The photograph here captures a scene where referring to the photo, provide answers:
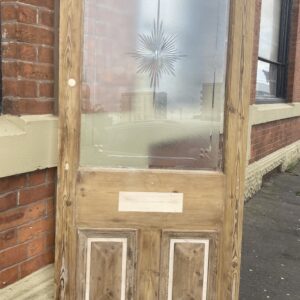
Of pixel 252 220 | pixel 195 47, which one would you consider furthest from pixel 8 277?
pixel 252 220

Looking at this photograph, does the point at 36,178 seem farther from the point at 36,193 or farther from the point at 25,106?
the point at 25,106

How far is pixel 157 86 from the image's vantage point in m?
2.69

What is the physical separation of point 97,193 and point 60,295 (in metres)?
0.61

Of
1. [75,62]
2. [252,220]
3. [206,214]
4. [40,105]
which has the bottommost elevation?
[252,220]

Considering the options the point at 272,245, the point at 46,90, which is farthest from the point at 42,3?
the point at 272,245

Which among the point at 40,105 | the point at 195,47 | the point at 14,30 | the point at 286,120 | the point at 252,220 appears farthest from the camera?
the point at 286,120

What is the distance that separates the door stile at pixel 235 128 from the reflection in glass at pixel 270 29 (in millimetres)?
4746

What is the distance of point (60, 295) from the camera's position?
2.52m

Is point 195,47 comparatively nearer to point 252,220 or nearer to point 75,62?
point 75,62

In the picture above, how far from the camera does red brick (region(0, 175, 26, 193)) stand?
229cm

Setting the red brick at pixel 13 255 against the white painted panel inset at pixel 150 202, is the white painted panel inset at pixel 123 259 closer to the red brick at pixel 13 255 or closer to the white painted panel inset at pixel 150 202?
the white painted panel inset at pixel 150 202

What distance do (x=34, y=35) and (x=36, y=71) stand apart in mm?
187

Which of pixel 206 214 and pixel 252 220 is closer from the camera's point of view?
pixel 206 214

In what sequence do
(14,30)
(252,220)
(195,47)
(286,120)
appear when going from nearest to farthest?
(14,30) < (195,47) < (252,220) < (286,120)
